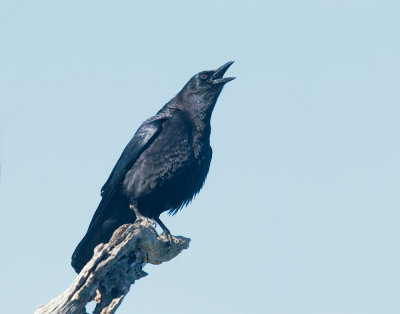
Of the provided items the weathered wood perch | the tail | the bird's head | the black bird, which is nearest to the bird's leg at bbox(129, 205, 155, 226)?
the black bird

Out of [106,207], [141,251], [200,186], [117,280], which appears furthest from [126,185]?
A: [117,280]

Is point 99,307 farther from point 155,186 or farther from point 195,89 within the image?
point 195,89

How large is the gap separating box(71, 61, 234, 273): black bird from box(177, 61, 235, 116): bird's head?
0.47m

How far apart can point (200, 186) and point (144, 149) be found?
0.86 meters

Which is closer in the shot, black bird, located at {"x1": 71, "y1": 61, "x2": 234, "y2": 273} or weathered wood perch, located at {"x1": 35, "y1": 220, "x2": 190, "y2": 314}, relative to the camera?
weathered wood perch, located at {"x1": 35, "y1": 220, "x2": 190, "y2": 314}

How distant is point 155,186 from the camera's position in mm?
7875

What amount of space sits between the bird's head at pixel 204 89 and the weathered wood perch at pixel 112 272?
252cm

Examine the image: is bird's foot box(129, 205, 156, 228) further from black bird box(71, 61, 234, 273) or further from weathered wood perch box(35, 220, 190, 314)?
weathered wood perch box(35, 220, 190, 314)

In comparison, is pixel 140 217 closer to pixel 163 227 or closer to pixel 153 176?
pixel 163 227

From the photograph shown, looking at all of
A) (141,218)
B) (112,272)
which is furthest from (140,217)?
(112,272)

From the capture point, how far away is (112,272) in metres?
6.17

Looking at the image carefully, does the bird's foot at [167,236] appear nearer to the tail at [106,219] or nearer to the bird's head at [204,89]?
the tail at [106,219]

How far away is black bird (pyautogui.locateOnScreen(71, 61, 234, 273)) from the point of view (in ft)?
25.9

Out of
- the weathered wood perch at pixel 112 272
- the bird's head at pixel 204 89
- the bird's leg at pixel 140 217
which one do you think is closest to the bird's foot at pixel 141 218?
the bird's leg at pixel 140 217
